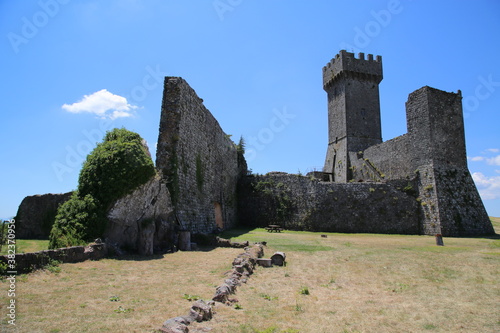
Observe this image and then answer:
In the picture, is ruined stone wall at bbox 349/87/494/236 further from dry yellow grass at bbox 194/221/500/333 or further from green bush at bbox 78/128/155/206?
green bush at bbox 78/128/155/206

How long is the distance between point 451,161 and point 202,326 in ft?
71.1

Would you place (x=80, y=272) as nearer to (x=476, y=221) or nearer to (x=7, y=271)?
(x=7, y=271)

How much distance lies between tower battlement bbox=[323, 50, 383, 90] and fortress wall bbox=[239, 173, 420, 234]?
16895 mm

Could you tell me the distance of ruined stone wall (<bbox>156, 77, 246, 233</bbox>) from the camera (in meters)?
13.5

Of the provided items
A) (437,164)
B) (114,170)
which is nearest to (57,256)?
(114,170)

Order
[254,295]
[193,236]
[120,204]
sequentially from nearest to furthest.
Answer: [254,295] < [120,204] < [193,236]

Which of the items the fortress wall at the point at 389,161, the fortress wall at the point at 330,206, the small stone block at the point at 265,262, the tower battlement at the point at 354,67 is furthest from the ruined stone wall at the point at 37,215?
the tower battlement at the point at 354,67

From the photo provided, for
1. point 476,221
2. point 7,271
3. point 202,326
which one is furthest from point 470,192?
point 7,271

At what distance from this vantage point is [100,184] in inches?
401

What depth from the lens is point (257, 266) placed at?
8.94 metres

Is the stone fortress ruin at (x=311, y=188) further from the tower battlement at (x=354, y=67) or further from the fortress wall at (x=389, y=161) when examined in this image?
the tower battlement at (x=354, y=67)

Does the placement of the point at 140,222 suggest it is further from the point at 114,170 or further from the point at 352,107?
the point at 352,107

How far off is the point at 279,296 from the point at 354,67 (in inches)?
1316

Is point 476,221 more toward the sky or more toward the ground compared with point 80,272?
more toward the sky
